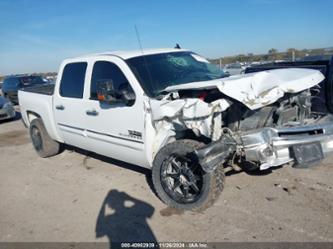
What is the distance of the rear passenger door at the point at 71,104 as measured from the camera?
4.91 meters

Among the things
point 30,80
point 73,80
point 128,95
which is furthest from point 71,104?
point 30,80

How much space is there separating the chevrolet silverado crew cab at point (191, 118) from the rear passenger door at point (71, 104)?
33mm

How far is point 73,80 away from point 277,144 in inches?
135

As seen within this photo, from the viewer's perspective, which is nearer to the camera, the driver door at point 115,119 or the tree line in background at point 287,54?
the driver door at point 115,119

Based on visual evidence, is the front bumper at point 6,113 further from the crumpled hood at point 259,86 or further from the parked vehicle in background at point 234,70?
the crumpled hood at point 259,86

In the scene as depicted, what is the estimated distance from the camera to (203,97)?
11.4ft

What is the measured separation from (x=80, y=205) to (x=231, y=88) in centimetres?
248

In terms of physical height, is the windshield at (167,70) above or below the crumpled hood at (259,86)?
above

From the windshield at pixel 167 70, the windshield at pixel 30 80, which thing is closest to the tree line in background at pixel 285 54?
the windshield at pixel 167 70

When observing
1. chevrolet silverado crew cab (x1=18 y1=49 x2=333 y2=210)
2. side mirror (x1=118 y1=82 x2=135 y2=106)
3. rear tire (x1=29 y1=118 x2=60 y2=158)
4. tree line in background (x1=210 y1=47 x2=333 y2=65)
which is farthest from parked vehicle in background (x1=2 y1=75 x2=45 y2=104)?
side mirror (x1=118 y1=82 x2=135 y2=106)

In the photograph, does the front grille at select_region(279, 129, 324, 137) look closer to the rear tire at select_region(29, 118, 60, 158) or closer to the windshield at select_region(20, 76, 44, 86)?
the rear tire at select_region(29, 118, 60, 158)

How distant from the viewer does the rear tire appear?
20.5 ft

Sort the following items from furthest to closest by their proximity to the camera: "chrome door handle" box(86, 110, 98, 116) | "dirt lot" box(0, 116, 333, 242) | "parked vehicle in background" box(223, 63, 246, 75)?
"parked vehicle in background" box(223, 63, 246, 75)
"chrome door handle" box(86, 110, 98, 116)
"dirt lot" box(0, 116, 333, 242)

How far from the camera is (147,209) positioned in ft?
12.4
